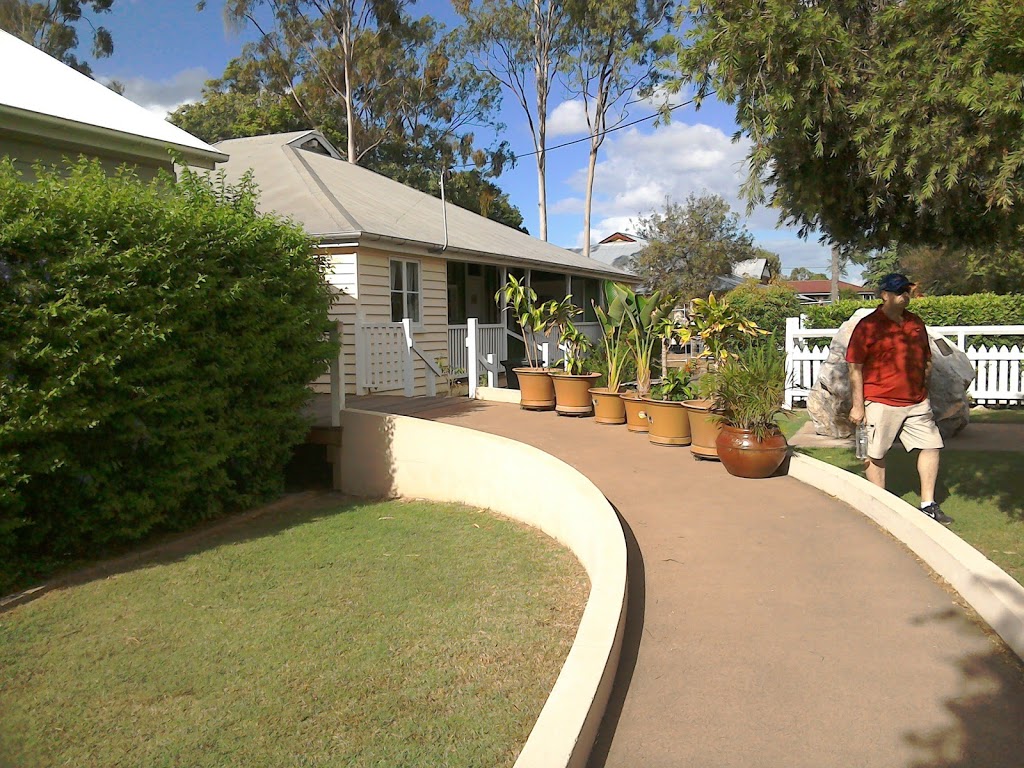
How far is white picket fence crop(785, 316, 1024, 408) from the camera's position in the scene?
12.3m

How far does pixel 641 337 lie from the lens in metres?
9.71

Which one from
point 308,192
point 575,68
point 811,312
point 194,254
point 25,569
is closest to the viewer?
point 25,569

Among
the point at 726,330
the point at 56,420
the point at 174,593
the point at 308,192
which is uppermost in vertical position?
the point at 308,192

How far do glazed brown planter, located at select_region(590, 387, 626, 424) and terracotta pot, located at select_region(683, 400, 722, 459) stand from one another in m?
1.77

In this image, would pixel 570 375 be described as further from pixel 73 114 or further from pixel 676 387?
pixel 73 114

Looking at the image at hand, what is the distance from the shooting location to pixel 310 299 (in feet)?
23.4

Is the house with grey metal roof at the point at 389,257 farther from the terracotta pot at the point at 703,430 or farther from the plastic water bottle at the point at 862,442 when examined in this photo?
the plastic water bottle at the point at 862,442

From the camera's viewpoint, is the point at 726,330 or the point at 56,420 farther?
the point at 726,330

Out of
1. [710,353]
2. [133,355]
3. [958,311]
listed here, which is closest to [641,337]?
[710,353]

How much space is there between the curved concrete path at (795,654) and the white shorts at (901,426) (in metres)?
0.61

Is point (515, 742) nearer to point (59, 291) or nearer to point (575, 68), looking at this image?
point (59, 291)

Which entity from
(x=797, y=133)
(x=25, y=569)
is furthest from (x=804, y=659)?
(x=25, y=569)

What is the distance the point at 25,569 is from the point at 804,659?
16.3 ft

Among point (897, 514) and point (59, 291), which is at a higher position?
point (59, 291)
